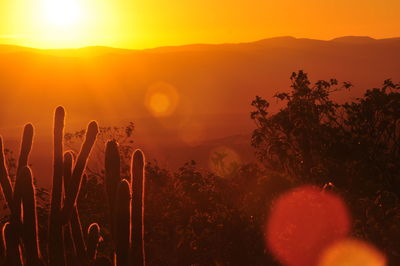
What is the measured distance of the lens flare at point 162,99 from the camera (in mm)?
75912

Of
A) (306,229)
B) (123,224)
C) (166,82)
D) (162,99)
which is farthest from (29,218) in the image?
(166,82)

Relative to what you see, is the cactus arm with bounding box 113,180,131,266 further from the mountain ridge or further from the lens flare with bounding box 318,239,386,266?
the mountain ridge

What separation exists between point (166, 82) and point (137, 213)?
101 m

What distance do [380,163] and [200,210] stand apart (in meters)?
3.50

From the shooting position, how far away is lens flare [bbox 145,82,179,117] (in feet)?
249

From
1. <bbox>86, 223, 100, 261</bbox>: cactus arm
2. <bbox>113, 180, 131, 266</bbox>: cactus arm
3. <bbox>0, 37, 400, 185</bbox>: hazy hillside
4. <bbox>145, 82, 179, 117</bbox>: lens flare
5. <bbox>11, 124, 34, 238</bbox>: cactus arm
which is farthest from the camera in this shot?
<bbox>145, 82, 179, 117</bbox>: lens flare

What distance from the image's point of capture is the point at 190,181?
10375mm

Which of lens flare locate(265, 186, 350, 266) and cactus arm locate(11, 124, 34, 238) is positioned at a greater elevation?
cactus arm locate(11, 124, 34, 238)

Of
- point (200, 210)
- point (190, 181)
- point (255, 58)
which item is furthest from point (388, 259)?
point (255, 58)

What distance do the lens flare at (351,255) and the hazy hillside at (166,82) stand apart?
31.6 m

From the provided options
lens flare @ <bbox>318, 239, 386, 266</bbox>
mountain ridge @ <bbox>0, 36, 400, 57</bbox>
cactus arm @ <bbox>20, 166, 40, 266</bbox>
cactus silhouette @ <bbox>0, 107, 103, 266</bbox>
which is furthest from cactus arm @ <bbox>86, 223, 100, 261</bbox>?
mountain ridge @ <bbox>0, 36, 400, 57</bbox>

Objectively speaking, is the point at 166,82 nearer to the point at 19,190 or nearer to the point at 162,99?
the point at 162,99

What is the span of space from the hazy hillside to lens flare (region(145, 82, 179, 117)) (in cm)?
85

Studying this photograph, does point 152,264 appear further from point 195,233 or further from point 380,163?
point 380,163
